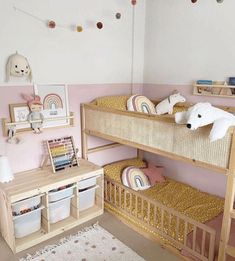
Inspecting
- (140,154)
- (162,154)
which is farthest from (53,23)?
(140,154)

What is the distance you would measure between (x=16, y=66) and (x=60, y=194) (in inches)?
43.8

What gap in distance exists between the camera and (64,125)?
8.00 feet

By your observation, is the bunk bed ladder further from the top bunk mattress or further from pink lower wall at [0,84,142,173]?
pink lower wall at [0,84,142,173]

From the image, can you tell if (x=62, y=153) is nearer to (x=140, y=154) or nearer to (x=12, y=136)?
(x=12, y=136)

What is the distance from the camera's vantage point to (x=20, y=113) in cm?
212

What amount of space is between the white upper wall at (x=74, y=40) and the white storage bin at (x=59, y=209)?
108 centimetres

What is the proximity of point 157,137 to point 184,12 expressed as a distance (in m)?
1.40

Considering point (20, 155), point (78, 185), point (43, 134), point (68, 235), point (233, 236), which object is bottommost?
point (68, 235)

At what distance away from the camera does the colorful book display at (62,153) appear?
2.28 m

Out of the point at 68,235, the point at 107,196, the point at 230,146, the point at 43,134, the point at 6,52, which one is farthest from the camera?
the point at 107,196

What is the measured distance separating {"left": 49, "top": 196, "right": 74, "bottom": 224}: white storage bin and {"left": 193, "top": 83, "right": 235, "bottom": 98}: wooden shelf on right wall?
157 centimetres

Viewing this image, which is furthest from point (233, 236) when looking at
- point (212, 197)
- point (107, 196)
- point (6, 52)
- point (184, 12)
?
A: point (6, 52)

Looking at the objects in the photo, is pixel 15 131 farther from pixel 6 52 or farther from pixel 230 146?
A: pixel 230 146

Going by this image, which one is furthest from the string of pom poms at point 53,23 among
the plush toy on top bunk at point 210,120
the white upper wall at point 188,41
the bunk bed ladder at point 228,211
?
the bunk bed ladder at point 228,211
